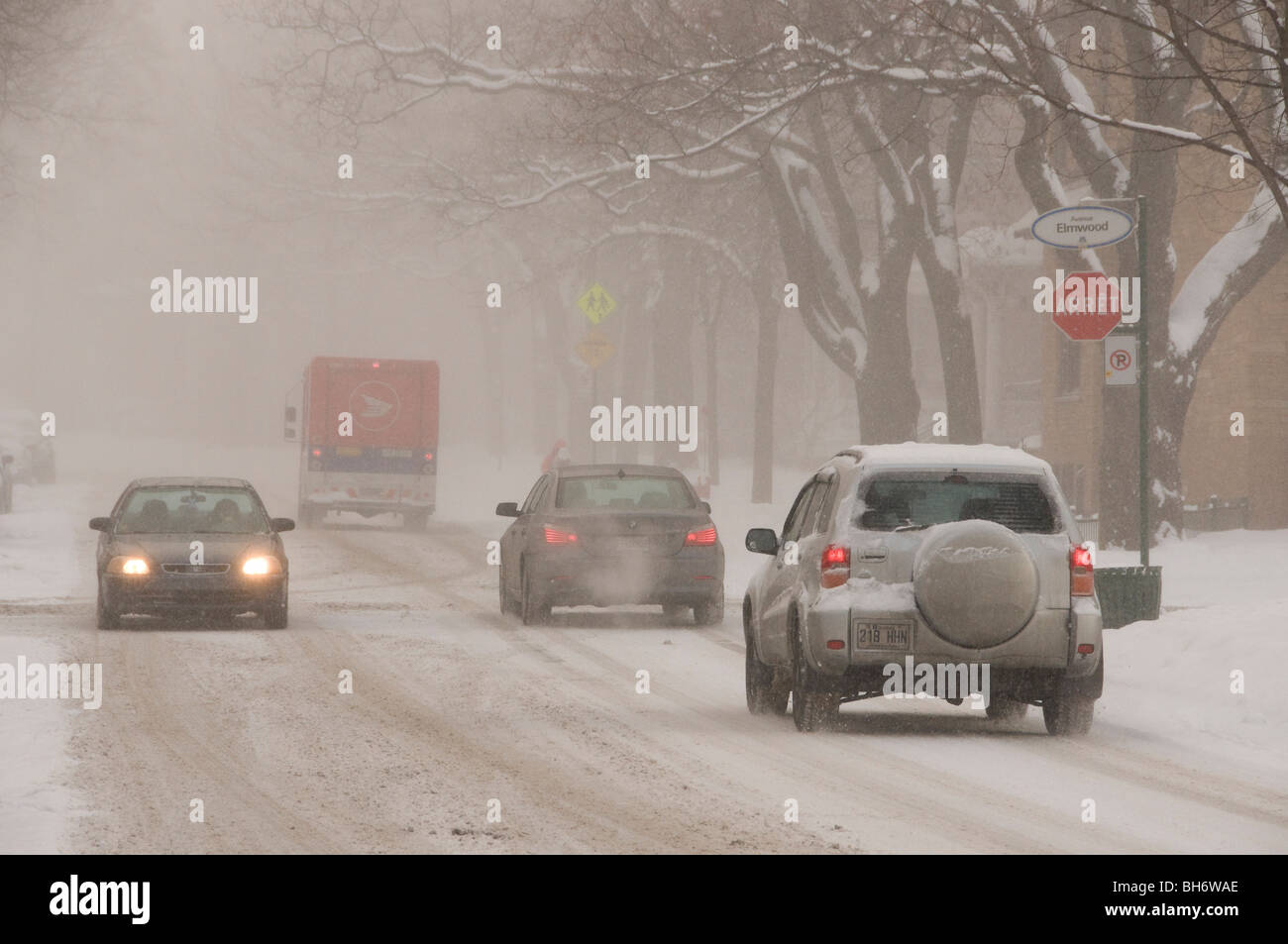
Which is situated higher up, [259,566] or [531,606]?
[259,566]

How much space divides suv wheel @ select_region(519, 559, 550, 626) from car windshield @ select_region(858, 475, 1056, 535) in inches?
319

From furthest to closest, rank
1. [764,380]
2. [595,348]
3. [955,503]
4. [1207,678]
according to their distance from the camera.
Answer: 1. [764,380]
2. [595,348]
3. [1207,678]
4. [955,503]

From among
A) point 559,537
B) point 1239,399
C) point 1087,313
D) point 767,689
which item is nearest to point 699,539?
point 559,537

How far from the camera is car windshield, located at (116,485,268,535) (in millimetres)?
20359

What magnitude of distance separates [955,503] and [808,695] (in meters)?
1.48

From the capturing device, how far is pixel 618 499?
21.6 meters

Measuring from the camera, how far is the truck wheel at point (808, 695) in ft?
42.2

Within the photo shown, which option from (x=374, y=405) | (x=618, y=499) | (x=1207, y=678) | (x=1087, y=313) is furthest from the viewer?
(x=374, y=405)

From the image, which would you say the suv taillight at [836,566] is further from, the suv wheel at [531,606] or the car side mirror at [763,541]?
the suv wheel at [531,606]

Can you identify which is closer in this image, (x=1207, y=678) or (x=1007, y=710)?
(x=1007, y=710)

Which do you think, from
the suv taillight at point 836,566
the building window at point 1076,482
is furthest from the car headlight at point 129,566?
the building window at point 1076,482

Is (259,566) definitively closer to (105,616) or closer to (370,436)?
(105,616)

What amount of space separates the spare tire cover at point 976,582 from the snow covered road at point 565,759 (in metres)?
0.74

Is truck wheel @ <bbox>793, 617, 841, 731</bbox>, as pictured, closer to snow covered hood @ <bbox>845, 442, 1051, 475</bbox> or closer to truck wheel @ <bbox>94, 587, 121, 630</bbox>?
snow covered hood @ <bbox>845, 442, 1051, 475</bbox>
